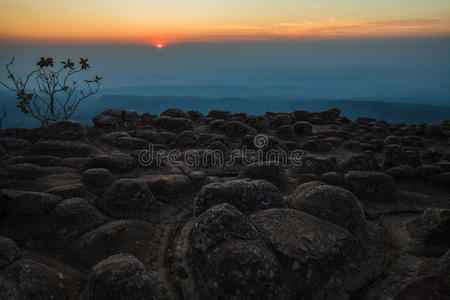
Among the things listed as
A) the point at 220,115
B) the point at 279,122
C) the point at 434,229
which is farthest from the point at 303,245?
the point at 220,115

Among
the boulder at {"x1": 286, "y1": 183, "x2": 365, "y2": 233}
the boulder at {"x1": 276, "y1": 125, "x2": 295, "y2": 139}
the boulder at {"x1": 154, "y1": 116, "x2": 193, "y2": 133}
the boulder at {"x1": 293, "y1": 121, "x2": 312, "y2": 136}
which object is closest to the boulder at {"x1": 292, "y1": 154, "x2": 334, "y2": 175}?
the boulder at {"x1": 286, "y1": 183, "x2": 365, "y2": 233}

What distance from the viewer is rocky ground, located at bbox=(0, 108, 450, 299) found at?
489cm

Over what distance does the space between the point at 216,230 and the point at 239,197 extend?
1.75 meters

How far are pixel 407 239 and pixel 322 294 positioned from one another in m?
3.47

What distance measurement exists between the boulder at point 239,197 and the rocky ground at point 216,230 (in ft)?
0.09

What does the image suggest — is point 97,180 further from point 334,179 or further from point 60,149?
point 334,179

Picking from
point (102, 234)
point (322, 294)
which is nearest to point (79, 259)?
point (102, 234)

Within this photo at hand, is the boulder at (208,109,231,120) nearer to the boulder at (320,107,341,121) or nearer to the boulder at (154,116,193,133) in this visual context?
the boulder at (154,116,193,133)

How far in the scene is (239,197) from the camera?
7051 millimetres

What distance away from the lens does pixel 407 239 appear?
23.2ft

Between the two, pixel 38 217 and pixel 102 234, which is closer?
pixel 102 234

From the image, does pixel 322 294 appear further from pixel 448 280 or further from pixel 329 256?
pixel 448 280

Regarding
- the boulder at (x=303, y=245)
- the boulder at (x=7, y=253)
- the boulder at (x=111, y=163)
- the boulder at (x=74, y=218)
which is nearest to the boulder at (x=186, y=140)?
the boulder at (x=111, y=163)

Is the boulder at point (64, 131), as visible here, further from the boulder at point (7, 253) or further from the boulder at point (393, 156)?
the boulder at point (393, 156)
